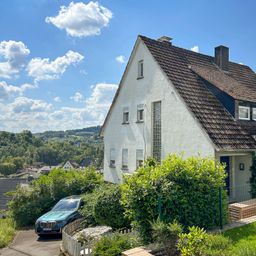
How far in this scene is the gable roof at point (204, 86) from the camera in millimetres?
15227

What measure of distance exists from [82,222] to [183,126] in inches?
287

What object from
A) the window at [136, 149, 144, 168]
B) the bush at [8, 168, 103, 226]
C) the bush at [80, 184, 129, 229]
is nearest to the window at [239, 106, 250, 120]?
the window at [136, 149, 144, 168]

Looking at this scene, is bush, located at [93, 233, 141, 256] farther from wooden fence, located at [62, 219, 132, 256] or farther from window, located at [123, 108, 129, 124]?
window, located at [123, 108, 129, 124]

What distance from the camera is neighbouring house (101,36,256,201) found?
15469 mm

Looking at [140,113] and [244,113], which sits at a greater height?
[140,113]

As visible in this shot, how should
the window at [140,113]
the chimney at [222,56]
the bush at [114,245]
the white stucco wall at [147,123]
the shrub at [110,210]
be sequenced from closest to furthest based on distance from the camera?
the bush at [114,245] < the shrub at [110,210] < the white stucco wall at [147,123] < the window at [140,113] < the chimney at [222,56]

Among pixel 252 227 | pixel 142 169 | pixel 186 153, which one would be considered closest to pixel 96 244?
pixel 142 169

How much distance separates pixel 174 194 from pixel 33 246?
7.49 metres

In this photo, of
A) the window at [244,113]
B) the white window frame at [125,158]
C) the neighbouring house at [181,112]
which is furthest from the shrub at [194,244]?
the white window frame at [125,158]

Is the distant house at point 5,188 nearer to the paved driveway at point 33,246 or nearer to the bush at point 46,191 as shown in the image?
the bush at point 46,191

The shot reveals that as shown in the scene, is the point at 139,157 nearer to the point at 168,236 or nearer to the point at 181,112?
the point at 181,112

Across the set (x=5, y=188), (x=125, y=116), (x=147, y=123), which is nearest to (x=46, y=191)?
(x=125, y=116)

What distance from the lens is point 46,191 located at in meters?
20.1

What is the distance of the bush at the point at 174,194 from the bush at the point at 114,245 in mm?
523
